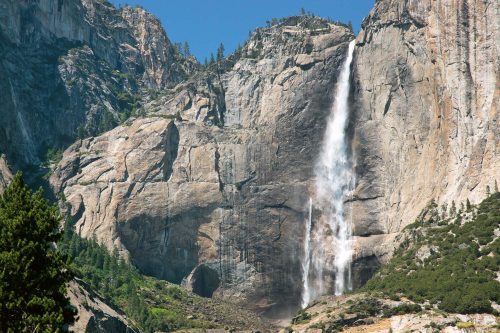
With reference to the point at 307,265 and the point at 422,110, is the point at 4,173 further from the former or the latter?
the point at 422,110

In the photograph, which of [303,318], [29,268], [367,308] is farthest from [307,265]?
[29,268]

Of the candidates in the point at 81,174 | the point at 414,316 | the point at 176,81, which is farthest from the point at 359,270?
the point at 176,81

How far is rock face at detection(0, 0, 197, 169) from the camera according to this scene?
447 ft

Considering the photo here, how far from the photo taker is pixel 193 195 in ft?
405

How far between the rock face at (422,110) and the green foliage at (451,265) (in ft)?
14.7

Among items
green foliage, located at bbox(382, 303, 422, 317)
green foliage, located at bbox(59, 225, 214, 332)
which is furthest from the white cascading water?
green foliage, located at bbox(382, 303, 422, 317)

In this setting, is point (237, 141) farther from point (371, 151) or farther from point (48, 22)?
point (48, 22)

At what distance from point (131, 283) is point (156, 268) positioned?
11.4m

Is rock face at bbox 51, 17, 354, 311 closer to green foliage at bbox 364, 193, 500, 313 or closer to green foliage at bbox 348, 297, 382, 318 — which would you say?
green foliage at bbox 364, 193, 500, 313

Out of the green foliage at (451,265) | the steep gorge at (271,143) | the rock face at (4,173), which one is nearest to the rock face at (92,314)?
the rock face at (4,173)

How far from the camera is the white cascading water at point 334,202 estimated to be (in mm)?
117250

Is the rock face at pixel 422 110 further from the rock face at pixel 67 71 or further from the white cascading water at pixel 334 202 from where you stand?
the rock face at pixel 67 71

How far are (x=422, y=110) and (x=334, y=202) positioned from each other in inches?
757

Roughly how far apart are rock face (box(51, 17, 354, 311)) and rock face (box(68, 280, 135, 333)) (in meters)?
26.1
